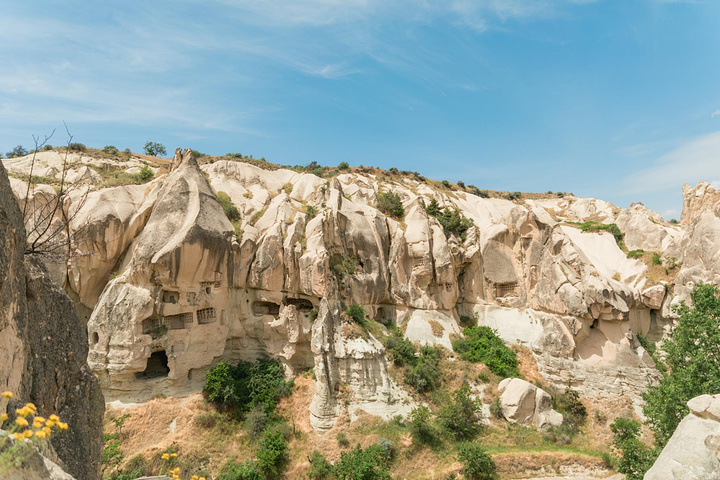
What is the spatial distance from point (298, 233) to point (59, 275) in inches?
465

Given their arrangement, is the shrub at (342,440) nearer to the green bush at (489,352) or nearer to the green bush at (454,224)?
the green bush at (489,352)

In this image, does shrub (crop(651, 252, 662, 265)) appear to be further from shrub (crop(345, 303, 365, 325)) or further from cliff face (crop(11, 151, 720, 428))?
shrub (crop(345, 303, 365, 325))

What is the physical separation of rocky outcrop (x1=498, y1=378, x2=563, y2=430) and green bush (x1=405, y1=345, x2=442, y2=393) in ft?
11.4

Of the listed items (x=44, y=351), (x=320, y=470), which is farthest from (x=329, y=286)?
(x=44, y=351)

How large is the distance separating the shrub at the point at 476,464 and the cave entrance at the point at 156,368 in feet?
48.7

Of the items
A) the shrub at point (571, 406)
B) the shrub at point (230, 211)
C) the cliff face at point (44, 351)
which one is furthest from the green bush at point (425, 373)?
the cliff face at point (44, 351)

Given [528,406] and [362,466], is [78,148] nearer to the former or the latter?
[362,466]

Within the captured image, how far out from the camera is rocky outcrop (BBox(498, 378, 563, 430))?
804 inches

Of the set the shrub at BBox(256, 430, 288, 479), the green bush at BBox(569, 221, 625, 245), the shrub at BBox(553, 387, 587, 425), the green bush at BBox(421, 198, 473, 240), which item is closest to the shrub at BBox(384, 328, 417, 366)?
the shrub at BBox(256, 430, 288, 479)

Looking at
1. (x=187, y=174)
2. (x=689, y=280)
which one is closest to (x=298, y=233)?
(x=187, y=174)

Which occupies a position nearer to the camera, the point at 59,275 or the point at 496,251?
the point at 59,275

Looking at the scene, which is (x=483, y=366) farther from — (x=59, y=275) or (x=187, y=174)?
(x=59, y=275)

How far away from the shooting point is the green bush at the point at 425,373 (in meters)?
21.1

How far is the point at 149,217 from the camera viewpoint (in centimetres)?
2184
